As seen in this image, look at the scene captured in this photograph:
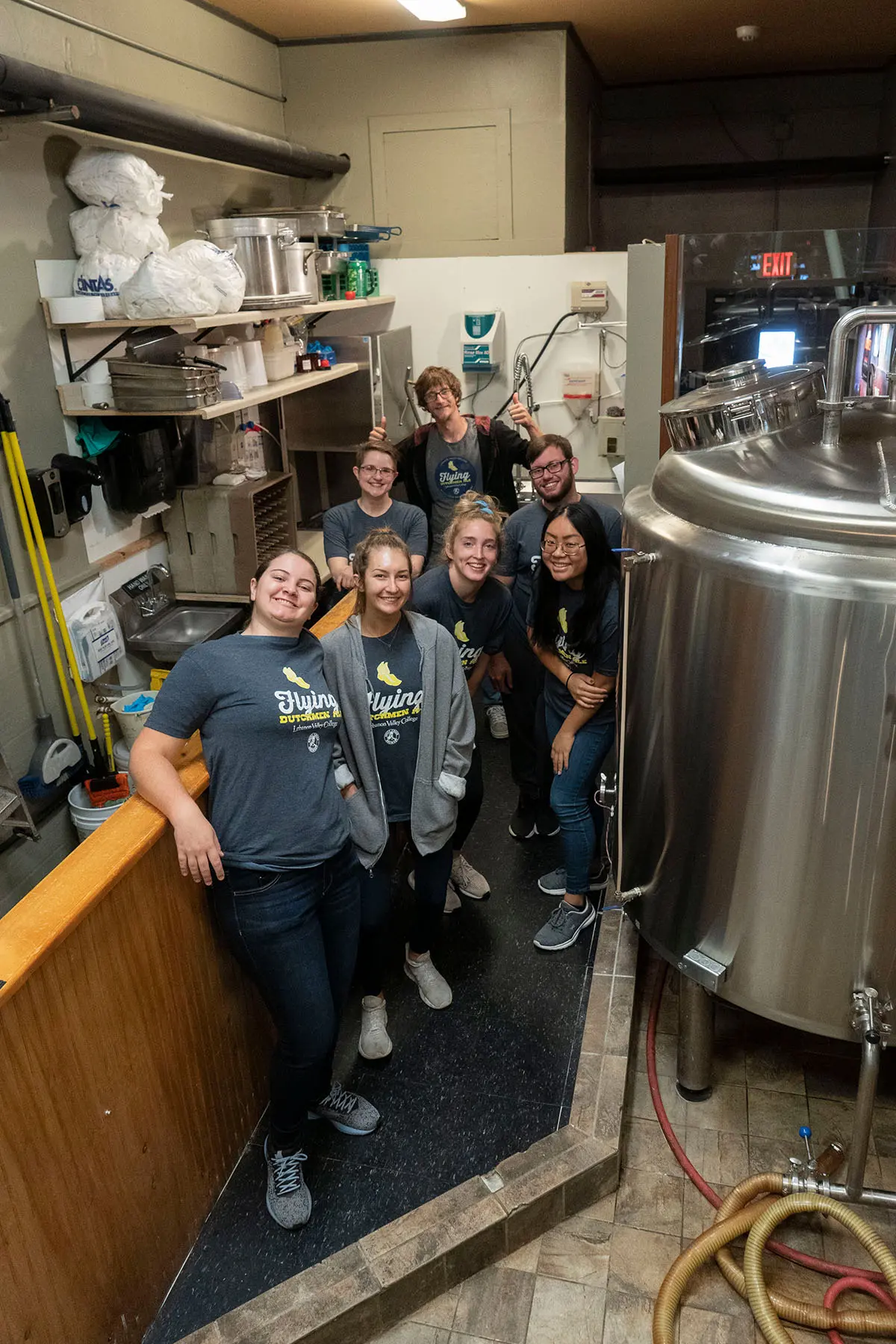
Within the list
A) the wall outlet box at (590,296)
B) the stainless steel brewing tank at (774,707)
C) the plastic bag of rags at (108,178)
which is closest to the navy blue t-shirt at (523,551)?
the stainless steel brewing tank at (774,707)

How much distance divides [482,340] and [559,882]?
3.57m

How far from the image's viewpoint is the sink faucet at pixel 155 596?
418 cm

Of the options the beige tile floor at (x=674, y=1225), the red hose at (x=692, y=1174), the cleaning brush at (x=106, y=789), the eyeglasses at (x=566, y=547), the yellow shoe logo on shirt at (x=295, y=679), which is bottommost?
the beige tile floor at (x=674, y=1225)

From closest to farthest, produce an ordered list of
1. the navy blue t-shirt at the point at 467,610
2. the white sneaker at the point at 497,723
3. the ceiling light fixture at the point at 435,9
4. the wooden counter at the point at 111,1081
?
the wooden counter at the point at 111,1081 → the navy blue t-shirt at the point at 467,610 → the white sneaker at the point at 497,723 → the ceiling light fixture at the point at 435,9

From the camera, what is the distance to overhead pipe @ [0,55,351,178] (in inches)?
119

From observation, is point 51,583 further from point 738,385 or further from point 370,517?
point 738,385

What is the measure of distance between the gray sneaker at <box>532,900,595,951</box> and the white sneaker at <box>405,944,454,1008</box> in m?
0.35

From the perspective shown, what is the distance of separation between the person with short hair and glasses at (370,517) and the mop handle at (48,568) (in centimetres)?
101

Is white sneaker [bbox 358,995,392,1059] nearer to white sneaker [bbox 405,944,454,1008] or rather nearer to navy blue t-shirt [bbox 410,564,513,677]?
white sneaker [bbox 405,944,454,1008]

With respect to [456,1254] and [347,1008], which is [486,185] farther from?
[456,1254]

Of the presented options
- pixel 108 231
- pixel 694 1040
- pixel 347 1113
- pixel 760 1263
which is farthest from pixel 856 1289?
pixel 108 231

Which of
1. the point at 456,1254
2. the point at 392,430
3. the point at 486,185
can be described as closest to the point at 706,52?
the point at 486,185

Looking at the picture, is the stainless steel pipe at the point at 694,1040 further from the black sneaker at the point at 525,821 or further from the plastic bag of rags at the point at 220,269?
the plastic bag of rags at the point at 220,269

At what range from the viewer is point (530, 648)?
3.38 m
